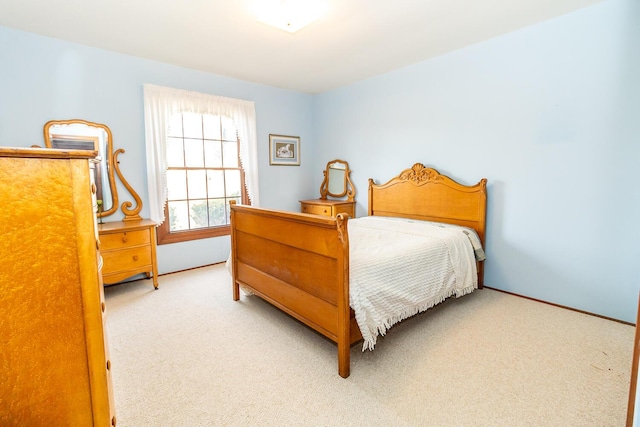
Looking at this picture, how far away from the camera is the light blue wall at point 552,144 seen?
2447mm

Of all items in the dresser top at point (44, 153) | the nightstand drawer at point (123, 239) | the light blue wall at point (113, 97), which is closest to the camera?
the dresser top at point (44, 153)

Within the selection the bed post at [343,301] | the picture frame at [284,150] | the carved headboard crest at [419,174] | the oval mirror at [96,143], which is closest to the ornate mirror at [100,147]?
the oval mirror at [96,143]

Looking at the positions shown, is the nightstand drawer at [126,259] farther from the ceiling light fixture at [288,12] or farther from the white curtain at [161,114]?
the ceiling light fixture at [288,12]

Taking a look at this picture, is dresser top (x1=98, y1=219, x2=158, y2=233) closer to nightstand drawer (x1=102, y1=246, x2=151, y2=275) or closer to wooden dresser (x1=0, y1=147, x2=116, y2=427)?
nightstand drawer (x1=102, y1=246, x2=151, y2=275)

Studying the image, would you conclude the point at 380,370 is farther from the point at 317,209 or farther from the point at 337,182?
the point at 337,182

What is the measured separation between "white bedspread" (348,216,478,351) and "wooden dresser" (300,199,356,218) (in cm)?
103

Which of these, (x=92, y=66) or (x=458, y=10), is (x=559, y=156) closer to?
(x=458, y=10)

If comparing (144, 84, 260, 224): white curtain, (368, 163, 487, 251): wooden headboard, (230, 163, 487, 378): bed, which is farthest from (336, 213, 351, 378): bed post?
(144, 84, 260, 224): white curtain

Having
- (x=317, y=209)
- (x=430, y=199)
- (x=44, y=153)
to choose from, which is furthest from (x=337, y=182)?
(x=44, y=153)

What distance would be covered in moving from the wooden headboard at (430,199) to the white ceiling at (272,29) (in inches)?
53.1

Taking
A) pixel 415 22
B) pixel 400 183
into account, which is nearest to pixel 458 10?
pixel 415 22

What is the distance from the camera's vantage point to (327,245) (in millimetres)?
1909

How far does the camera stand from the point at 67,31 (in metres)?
2.82

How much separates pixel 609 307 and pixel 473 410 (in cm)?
188
